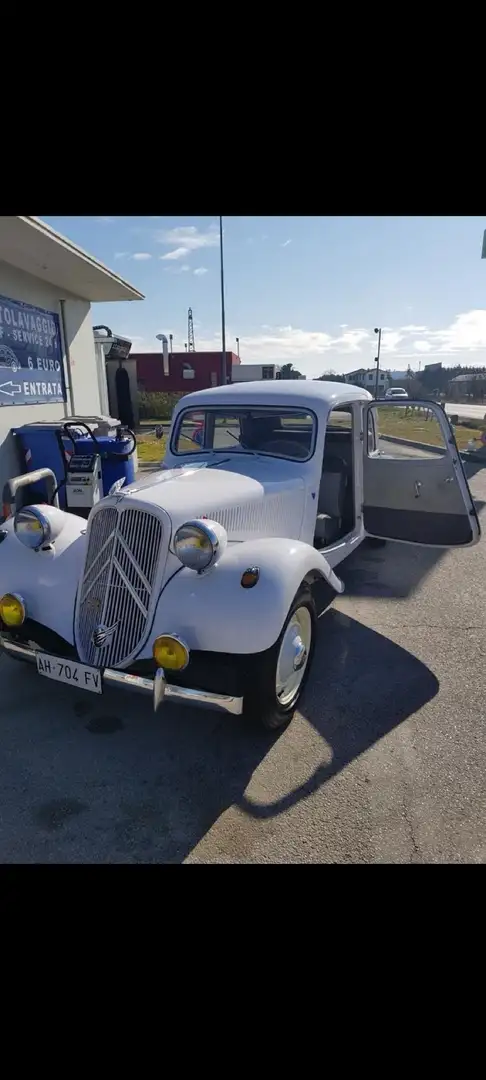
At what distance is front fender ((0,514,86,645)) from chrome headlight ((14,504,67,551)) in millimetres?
54

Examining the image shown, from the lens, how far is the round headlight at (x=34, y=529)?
122 inches

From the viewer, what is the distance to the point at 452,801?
2.52m

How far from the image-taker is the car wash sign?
7.67m

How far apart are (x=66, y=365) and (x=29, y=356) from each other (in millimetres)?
1477

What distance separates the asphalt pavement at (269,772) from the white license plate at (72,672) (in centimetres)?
44

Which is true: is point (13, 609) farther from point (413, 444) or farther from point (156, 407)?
point (156, 407)

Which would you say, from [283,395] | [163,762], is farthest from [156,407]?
[163,762]

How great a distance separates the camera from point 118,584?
2.79 meters

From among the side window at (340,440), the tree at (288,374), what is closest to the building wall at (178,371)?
the tree at (288,374)

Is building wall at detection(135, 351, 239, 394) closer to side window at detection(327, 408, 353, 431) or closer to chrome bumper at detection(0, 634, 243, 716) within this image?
side window at detection(327, 408, 353, 431)

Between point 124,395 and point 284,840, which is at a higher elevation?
point 124,395
